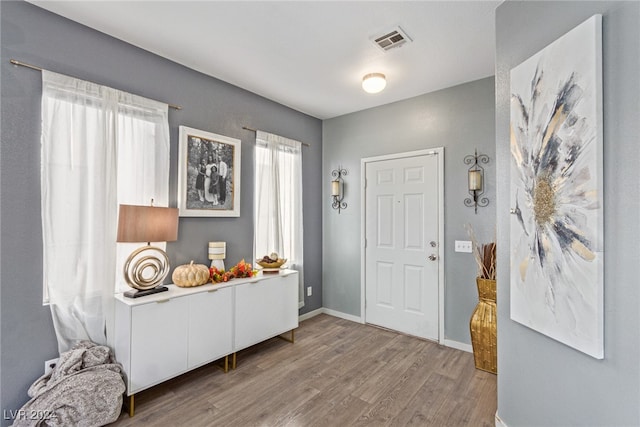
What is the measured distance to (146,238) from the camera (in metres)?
2.08

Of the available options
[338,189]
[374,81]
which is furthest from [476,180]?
[338,189]

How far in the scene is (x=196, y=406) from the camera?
2.07 metres

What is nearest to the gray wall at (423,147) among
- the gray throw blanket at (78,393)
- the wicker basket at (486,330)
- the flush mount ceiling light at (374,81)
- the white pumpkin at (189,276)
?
the wicker basket at (486,330)

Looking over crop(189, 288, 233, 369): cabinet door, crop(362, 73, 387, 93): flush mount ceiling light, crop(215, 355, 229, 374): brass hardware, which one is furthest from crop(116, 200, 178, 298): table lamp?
crop(362, 73, 387, 93): flush mount ceiling light

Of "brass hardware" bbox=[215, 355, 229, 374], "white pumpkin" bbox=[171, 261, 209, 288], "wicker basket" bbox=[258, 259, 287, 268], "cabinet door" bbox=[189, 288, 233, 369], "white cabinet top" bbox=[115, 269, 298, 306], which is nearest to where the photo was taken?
"white cabinet top" bbox=[115, 269, 298, 306]

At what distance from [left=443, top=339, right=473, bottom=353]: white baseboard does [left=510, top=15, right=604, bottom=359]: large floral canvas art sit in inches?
59.7

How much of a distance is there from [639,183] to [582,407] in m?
1.01

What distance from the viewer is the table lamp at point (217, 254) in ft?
9.00

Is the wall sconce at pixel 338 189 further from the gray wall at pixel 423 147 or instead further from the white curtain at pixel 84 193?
the white curtain at pixel 84 193

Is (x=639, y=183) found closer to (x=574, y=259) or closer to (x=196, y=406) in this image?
(x=574, y=259)

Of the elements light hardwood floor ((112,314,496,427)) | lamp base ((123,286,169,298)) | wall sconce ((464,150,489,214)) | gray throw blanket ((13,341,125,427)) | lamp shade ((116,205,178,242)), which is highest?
wall sconce ((464,150,489,214))

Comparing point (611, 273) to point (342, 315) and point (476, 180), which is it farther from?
point (342, 315)

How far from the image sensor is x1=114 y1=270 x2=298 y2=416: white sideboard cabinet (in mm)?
1987

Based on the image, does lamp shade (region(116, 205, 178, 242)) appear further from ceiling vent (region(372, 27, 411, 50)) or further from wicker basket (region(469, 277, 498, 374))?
wicker basket (region(469, 277, 498, 374))
